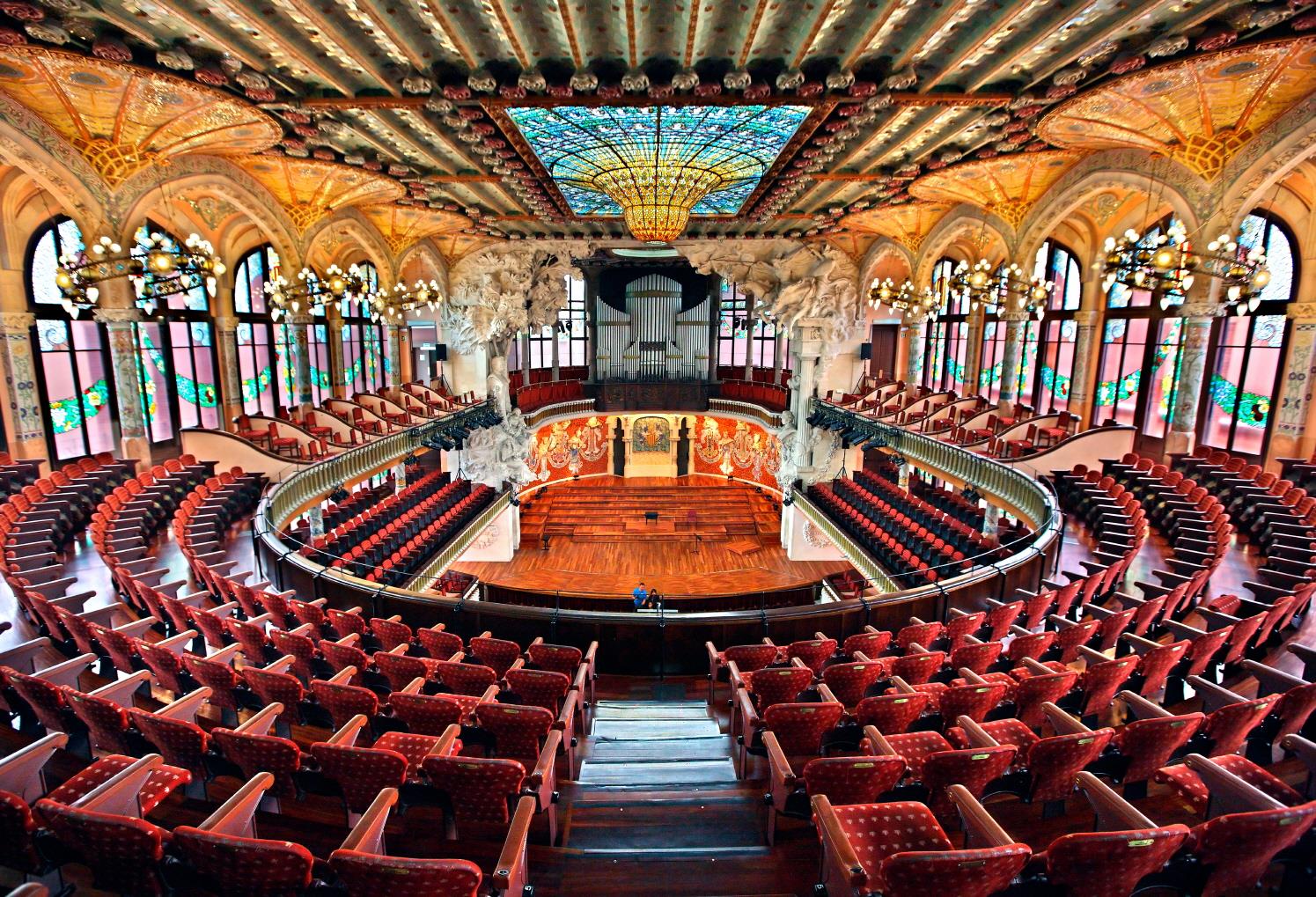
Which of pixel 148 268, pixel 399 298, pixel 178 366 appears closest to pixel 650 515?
pixel 399 298

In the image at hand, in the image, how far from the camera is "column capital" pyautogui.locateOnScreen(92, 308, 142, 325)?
36.4ft

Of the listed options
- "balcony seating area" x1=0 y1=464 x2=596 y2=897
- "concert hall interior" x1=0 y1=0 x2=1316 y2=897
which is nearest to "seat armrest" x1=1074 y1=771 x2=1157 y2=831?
"concert hall interior" x1=0 y1=0 x2=1316 y2=897

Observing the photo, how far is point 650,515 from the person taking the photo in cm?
2208

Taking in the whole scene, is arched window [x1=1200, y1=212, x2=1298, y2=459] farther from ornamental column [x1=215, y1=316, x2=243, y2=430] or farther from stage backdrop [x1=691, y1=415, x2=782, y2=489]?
ornamental column [x1=215, y1=316, x2=243, y2=430]

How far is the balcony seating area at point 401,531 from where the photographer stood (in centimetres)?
1142

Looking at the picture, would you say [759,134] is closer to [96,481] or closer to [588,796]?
[588,796]

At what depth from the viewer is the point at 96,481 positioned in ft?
36.1

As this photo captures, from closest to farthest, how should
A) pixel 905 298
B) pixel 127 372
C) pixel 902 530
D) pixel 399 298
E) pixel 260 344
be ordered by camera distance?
pixel 127 372
pixel 902 530
pixel 905 298
pixel 399 298
pixel 260 344

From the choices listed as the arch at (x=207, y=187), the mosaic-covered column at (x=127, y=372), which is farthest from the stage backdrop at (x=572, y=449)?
the mosaic-covered column at (x=127, y=372)

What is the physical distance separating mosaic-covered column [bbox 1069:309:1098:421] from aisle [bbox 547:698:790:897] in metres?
16.5

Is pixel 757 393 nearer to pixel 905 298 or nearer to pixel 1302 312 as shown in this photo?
pixel 905 298

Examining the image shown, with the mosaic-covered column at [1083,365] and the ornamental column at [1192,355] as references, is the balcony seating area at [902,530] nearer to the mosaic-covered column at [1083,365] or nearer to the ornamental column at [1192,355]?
the ornamental column at [1192,355]

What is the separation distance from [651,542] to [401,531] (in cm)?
894

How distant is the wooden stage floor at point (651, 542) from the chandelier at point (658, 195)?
920 cm
